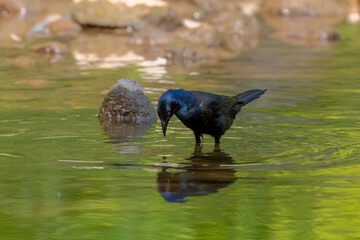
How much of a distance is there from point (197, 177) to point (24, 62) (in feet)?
27.3

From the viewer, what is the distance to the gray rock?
8.61m

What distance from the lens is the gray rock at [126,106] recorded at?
861 cm

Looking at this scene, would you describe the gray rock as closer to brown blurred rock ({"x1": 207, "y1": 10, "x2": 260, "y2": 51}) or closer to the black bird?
the black bird

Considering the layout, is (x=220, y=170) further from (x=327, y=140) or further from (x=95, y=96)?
(x=95, y=96)

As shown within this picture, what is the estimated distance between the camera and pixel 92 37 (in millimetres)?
17922

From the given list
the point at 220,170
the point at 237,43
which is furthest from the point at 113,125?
the point at 237,43

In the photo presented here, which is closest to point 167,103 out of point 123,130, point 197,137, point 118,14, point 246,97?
point 197,137

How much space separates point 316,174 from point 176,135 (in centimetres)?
199

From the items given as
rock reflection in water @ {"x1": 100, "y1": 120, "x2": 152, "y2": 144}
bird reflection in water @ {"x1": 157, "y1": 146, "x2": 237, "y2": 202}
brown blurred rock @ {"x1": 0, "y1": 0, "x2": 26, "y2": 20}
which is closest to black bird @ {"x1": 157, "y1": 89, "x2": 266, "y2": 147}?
bird reflection in water @ {"x1": 157, "y1": 146, "x2": 237, "y2": 202}

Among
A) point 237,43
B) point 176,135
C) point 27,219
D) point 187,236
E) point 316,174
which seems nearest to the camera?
point 187,236

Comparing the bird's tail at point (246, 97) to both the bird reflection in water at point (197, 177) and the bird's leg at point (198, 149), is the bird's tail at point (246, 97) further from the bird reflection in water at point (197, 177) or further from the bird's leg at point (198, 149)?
the bird reflection in water at point (197, 177)

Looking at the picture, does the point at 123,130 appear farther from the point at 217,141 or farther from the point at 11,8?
the point at 11,8

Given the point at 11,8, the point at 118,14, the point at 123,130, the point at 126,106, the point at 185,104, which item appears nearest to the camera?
the point at 185,104

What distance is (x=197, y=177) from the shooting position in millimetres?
5941
